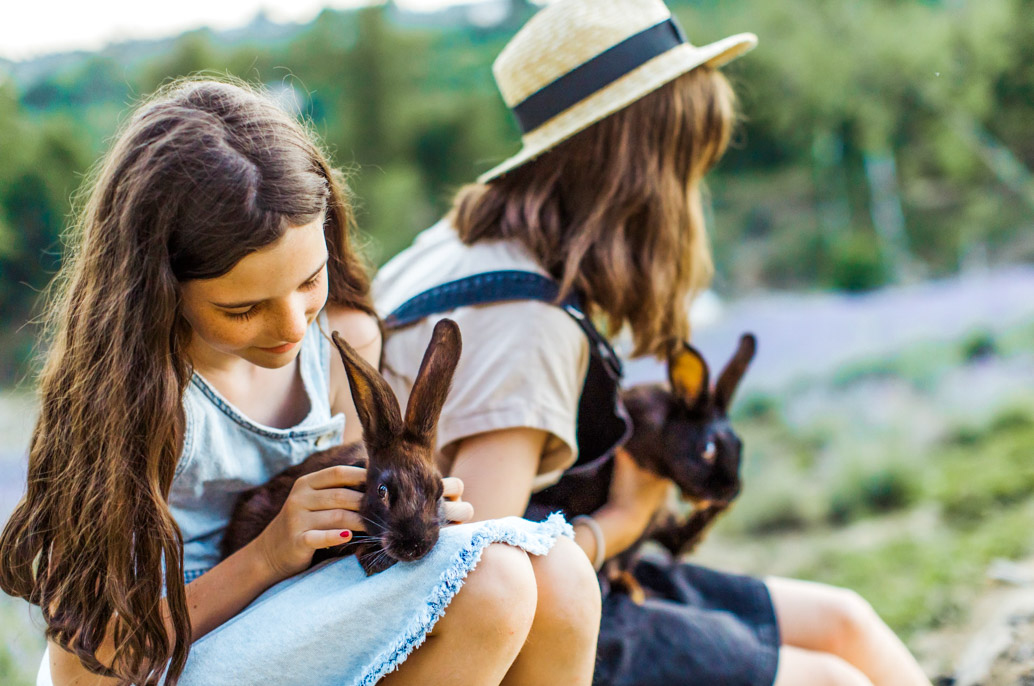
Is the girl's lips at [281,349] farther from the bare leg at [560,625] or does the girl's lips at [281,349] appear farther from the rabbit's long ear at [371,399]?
the bare leg at [560,625]

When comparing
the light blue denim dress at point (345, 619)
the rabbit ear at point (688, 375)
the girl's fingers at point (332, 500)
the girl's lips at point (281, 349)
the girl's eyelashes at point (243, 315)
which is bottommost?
the rabbit ear at point (688, 375)

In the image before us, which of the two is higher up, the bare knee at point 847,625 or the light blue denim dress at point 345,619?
the light blue denim dress at point 345,619

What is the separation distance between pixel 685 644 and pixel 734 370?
80 centimetres

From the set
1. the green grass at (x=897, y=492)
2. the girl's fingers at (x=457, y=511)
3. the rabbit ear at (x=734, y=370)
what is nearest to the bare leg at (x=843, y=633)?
the rabbit ear at (x=734, y=370)

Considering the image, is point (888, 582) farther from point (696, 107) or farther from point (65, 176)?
point (65, 176)

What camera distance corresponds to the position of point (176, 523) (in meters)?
1.74

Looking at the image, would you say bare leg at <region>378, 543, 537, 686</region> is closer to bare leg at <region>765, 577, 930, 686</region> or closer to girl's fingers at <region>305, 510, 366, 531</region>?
girl's fingers at <region>305, 510, 366, 531</region>

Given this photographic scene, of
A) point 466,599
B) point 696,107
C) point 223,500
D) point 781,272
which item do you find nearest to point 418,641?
point 466,599

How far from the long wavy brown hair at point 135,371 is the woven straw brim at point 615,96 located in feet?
2.74

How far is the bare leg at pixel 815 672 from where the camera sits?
238 centimetres

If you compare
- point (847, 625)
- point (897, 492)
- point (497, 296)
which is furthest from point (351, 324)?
point (897, 492)

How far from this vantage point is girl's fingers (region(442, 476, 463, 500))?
185 centimetres

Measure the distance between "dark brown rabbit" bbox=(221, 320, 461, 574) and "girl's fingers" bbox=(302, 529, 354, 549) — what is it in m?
0.04

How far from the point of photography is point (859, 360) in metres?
6.07
